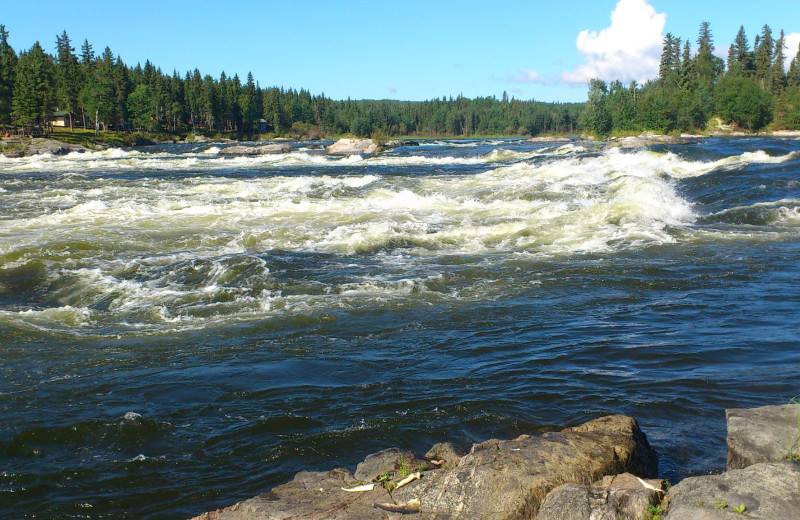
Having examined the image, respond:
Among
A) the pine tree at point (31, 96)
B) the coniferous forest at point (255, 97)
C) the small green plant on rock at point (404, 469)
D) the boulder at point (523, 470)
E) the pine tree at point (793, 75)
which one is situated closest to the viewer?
the boulder at point (523, 470)

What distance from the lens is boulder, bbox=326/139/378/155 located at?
6506 centimetres

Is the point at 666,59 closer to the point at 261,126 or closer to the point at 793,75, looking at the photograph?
the point at 793,75

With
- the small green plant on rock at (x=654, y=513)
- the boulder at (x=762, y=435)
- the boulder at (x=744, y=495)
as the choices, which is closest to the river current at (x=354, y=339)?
the boulder at (x=762, y=435)

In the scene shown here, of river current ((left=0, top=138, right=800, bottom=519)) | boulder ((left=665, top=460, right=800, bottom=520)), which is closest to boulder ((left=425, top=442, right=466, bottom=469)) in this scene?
river current ((left=0, top=138, right=800, bottom=519))

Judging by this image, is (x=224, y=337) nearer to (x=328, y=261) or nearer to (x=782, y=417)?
(x=328, y=261)

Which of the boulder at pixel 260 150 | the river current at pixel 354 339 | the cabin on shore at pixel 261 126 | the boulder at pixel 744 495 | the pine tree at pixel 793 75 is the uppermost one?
the pine tree at pixel 793 75

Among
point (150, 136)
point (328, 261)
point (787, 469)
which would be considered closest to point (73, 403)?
point (787, 469)

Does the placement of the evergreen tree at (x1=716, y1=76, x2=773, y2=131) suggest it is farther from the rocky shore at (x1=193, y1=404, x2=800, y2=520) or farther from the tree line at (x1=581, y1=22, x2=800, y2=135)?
the rocky shore at (x1=193, y1=404, x2=800, y2=520)

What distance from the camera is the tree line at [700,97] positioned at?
87938 mm

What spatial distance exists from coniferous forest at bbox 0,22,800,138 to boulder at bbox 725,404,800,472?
85.4 metres

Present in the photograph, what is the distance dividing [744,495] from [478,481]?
4.73ft

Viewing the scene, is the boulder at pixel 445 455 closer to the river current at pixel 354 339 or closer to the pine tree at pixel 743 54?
the river current at pixel 354 339

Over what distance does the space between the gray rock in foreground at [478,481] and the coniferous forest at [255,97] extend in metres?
84.0

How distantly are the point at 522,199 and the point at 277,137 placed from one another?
113 meters
